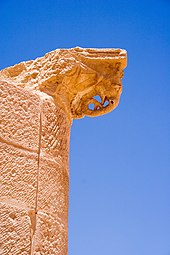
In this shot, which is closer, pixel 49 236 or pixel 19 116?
pixel 49 236

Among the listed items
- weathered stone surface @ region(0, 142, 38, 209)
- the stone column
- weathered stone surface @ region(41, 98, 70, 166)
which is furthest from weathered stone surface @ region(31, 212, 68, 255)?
weathered stone surface @ region(41, 98, 70, 166)

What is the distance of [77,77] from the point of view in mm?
3775

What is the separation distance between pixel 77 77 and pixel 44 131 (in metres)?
0.59

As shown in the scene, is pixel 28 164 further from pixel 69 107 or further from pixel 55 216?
pixel 69 107

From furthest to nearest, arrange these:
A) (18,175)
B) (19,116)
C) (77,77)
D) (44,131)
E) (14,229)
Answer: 1. (77,77)
2. (44,131)
3. (19,116)
4. (18,175)
5. (14,229)

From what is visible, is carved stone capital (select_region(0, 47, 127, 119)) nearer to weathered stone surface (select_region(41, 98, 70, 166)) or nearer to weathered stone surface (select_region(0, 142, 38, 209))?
weathered stone surface (select_region(41, 98, 70, 166))

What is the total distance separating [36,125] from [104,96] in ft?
2.63

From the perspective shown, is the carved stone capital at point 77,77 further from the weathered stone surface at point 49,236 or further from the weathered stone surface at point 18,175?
the weathered stone surface at point 49,236

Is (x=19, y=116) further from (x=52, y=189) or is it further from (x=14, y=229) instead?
(x=14, y=229)

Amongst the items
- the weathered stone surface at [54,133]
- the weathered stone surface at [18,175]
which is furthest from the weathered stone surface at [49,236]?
the weathered stone surface at [54,133]

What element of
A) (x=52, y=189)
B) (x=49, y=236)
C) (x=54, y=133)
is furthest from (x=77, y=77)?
(x=49, y=236)

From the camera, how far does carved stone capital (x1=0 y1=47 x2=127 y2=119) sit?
3.71m

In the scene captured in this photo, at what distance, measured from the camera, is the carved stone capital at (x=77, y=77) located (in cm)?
371

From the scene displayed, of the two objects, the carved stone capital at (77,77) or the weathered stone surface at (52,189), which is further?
the carved stone capital at (77,77)
